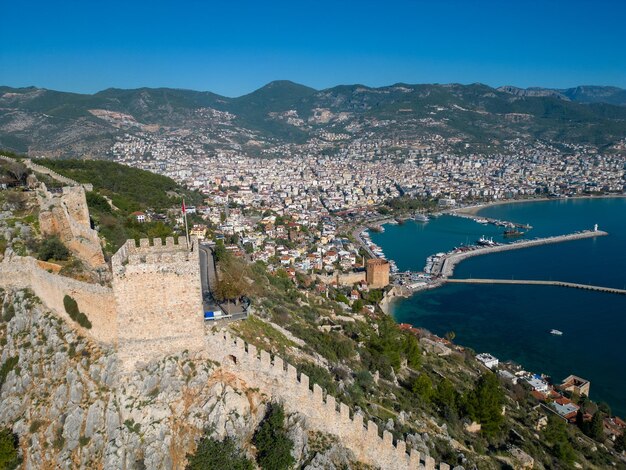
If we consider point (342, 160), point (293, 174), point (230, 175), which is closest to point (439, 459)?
point (230, 175)

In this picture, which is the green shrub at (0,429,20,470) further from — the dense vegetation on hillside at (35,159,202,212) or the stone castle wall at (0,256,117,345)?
the dense vegetation on hillside at (35,159,202,212)

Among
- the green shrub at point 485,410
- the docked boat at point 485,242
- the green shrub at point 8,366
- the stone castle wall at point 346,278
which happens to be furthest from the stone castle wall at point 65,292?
the docked boat at point 485,242

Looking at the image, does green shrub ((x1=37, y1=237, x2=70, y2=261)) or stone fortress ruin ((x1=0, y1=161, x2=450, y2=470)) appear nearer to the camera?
stone fortress ruin ((x1=0, y1=161, x2=450, y2=470))

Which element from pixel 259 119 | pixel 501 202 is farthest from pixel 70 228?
pixel 259 119

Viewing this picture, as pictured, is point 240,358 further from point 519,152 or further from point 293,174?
point 519,152

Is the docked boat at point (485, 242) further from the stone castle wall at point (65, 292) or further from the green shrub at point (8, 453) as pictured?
the green shrub at point (8, 453)

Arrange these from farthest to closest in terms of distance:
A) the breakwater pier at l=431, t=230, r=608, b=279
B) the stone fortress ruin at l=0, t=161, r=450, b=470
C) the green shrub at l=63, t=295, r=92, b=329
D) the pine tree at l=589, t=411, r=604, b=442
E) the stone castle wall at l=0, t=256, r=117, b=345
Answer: the breakwater pier at l=431, t=230, r=608, b=279 → the pine tree at l=589, t=411, r=604, b=442 → the green shrub at l=63, t=295, r=92, b=329 → the stone castle wall at l=0, t=256, r=117, b=345 → the stone fortress ruin at l=0, t=161, r=450, b=470

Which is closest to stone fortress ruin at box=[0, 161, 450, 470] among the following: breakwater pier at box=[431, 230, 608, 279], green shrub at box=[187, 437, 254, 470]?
green shrub at box=[187, 437, 254, 470]
